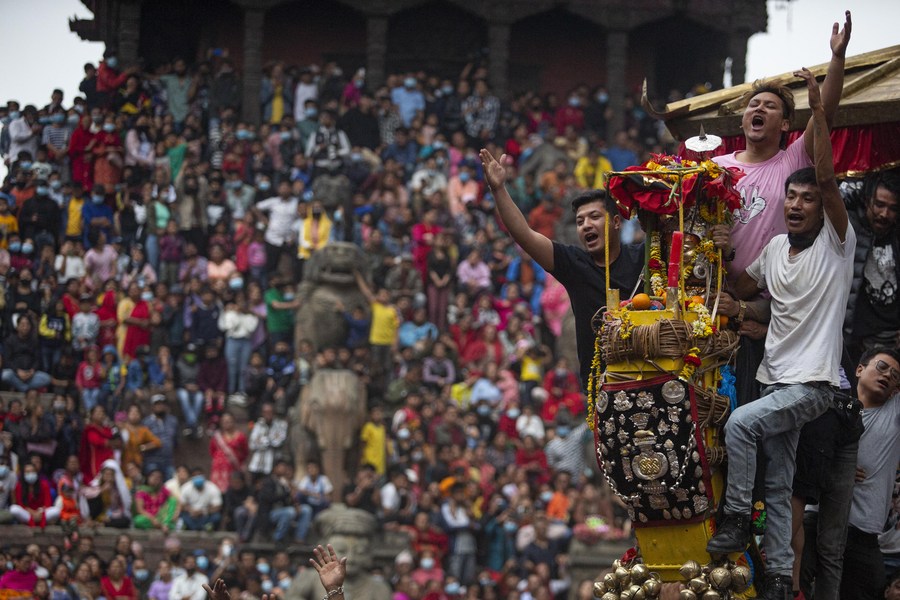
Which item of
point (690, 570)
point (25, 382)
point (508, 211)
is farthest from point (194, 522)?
point (690, 570)

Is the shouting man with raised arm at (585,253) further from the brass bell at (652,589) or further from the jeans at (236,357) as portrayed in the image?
the jeans at (236,357)

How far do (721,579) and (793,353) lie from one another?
1131mm

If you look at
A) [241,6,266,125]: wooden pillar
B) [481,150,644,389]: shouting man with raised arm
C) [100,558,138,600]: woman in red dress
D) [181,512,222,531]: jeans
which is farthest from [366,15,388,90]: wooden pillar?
[481,150,644,389]: shouting man with raised arm

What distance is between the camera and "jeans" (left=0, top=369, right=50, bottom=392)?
2247cm

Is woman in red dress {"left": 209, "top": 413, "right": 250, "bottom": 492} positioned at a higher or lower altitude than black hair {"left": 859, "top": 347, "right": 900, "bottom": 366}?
lower

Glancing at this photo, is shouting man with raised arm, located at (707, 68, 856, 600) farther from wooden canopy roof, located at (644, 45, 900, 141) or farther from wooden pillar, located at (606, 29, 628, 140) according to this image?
wooden pillar, located at (606, 29, 628, 140)

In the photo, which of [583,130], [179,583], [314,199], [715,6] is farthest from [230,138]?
[715,6]

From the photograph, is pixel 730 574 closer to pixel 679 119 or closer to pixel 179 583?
pixel 679 119

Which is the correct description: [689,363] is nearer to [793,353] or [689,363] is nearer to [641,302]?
[641,302]

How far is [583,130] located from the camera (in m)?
28.0

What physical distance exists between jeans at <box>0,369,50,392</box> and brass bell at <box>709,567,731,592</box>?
15.2 m

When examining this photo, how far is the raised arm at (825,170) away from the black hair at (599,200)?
3.33 feet

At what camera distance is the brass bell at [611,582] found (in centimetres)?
880

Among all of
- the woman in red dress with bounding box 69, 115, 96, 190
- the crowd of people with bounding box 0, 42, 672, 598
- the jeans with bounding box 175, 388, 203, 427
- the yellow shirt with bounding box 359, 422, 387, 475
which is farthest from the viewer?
the woman in red dress with bounding box 69, 115, 96, 190
